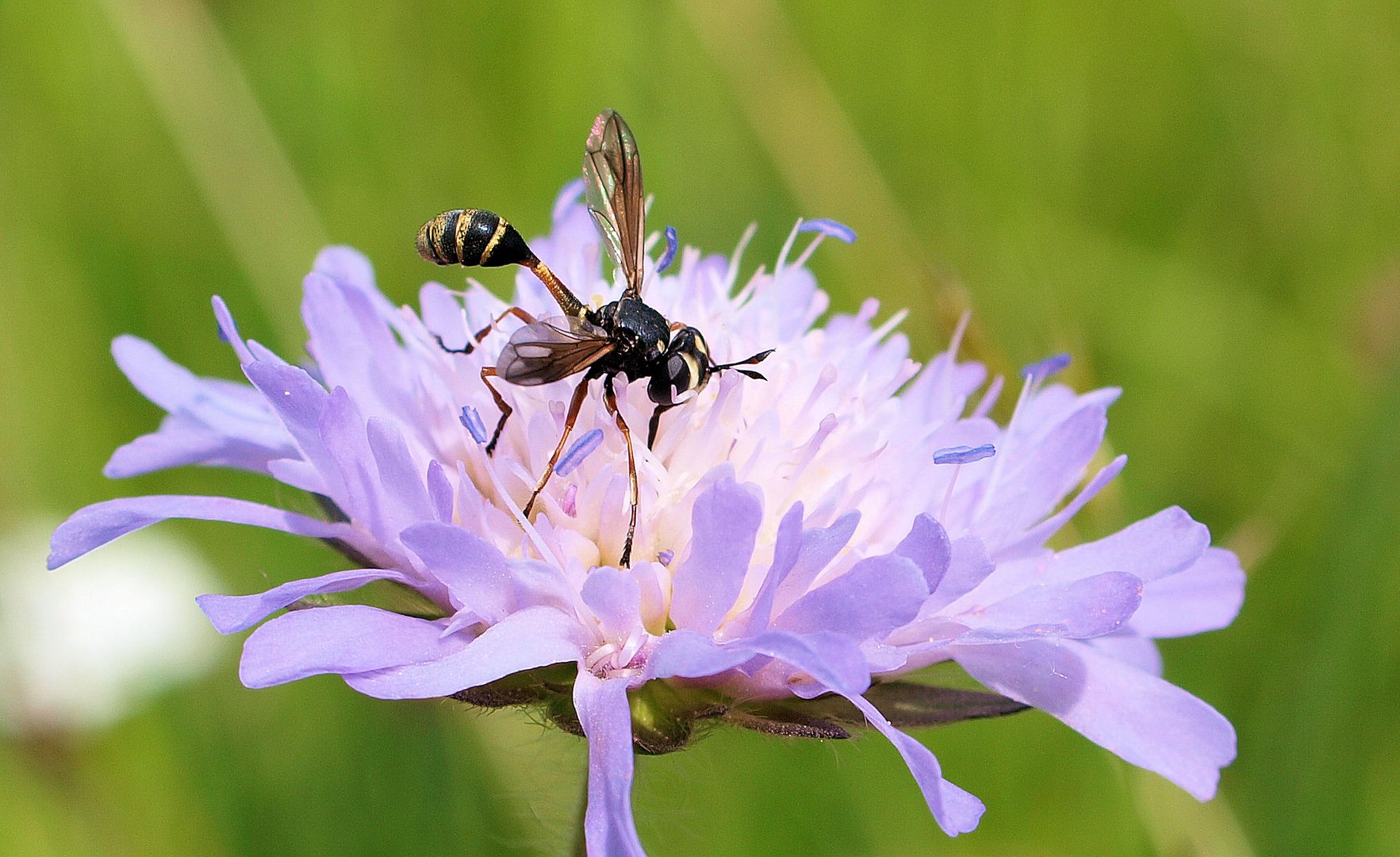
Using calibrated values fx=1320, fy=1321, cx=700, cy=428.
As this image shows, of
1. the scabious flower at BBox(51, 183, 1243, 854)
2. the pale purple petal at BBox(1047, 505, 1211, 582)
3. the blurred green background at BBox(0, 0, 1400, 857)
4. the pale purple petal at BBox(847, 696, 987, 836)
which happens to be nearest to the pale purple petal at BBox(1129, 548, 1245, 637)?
the scabious flower at BBox(51, 183, 1243, 854)

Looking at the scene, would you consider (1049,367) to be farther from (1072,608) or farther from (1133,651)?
(1072,608)

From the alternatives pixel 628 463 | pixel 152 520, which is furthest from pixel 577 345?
pixel 152 520

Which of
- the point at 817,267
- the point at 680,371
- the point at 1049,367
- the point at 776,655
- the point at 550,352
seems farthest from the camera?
the point at 817,267

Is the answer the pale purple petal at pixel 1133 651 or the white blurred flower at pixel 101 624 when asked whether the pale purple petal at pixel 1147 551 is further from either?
the white blurred flower at pixel 101 624

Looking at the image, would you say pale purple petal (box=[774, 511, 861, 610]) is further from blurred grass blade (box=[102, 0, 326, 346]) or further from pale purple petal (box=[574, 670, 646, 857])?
blurred grass blade (box=[102, 0, 326, 346])

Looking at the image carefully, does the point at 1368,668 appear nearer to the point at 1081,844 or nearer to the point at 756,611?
the point at 1081,844
